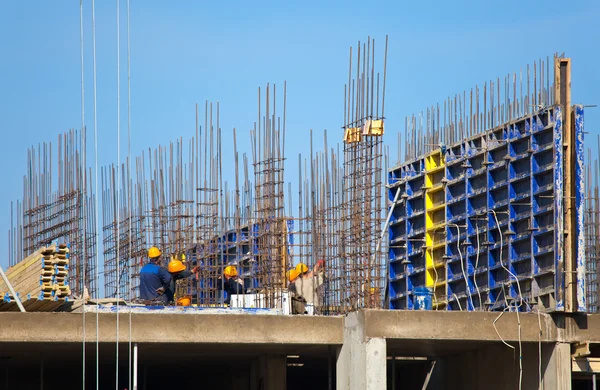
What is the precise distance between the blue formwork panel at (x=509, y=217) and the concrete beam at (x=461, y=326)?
380 millimetres

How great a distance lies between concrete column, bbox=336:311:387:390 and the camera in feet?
56.9

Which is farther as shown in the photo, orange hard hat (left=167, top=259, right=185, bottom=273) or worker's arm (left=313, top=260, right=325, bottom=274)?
orange hard hat (left=167, top=259, right=185, bottom=273)

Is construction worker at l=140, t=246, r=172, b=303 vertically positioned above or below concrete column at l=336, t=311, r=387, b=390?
above

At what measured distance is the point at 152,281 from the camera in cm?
2070

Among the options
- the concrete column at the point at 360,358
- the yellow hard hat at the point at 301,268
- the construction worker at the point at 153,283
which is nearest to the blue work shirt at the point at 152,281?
the construction worker at the point at 153,283

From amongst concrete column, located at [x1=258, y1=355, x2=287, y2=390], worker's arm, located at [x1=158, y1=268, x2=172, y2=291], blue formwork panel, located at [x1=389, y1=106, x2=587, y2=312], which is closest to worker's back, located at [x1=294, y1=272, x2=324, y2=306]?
concrete column, located at [x1=258, y1=355, x2=287, y2=390]

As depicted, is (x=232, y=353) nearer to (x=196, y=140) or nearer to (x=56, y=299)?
(x=56, y=299)

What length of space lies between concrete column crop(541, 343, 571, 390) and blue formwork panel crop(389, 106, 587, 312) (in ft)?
2.24

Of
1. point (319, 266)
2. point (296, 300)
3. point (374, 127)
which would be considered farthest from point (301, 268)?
point (374, 127)

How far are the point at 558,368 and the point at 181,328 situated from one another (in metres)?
6.01

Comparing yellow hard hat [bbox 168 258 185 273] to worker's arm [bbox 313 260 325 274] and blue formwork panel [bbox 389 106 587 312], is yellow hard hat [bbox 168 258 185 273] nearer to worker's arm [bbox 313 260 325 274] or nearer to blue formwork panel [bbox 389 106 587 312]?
worker's arm [bbox 313 260 325 274]

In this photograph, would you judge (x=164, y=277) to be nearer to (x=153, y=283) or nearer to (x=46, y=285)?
(x=153, y=283)

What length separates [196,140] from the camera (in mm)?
24266

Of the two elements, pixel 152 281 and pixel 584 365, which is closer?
pixel 584 365
